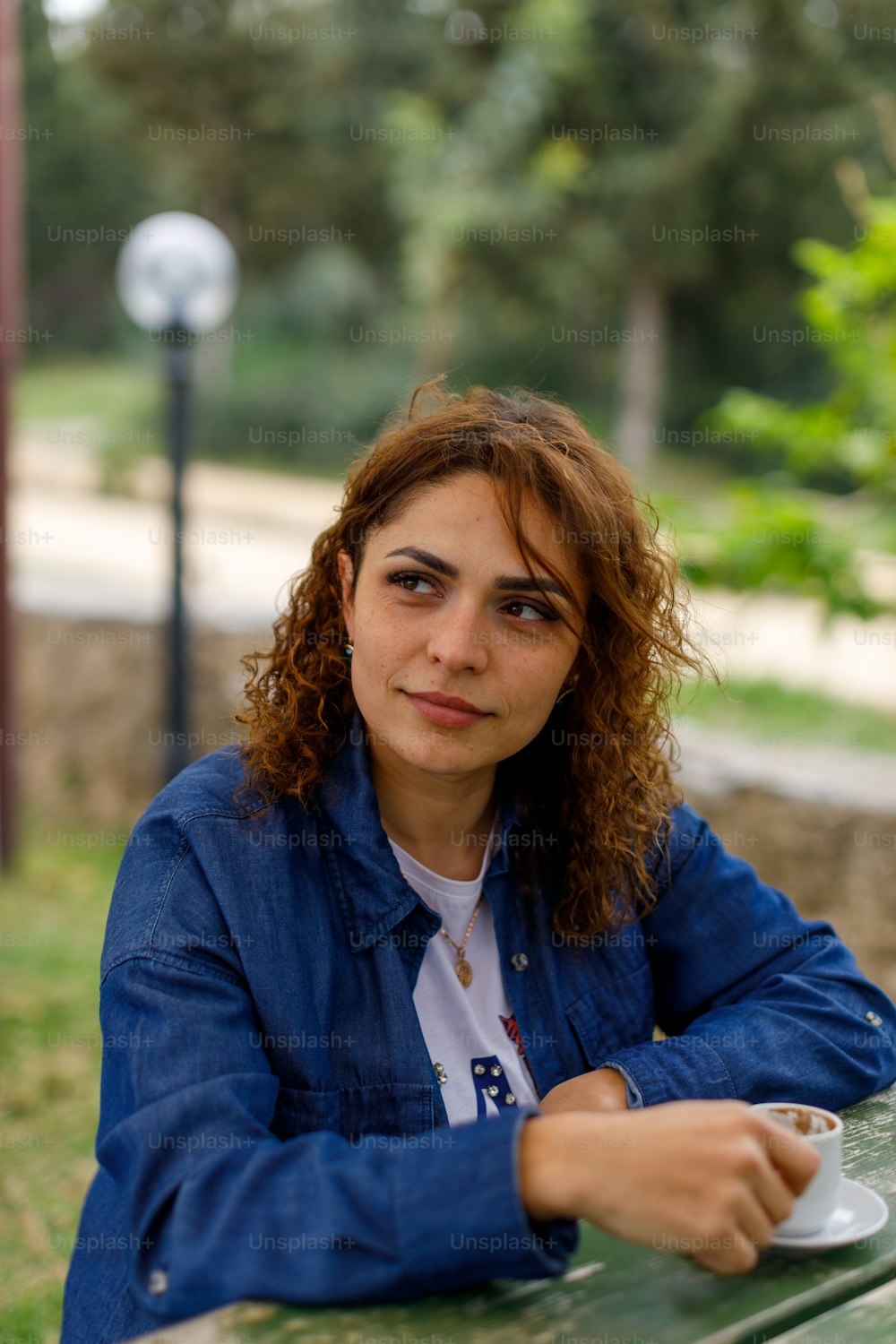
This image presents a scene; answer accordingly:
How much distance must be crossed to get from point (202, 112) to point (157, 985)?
24.0 metres

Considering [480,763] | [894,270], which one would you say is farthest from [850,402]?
[480,763]

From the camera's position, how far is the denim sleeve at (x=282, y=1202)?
1.14 m

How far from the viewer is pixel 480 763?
1.63 m

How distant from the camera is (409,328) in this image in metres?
20.9

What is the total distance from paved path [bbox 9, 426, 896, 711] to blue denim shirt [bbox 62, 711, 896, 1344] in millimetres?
487

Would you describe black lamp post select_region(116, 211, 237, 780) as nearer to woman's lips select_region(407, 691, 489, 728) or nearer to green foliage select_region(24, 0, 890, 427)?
woman's lips select_region(407, 691, 489, 728)

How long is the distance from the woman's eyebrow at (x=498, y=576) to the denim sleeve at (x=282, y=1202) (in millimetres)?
591

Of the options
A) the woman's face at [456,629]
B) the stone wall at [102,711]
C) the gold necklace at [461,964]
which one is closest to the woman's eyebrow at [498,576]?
the woman's face at [456,629]

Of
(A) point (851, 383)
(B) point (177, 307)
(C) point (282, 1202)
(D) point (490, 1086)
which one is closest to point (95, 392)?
(B) point (177, 307)

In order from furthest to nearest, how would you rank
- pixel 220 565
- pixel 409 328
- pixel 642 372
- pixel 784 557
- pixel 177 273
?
pixel 409 328
pixel 642 372
pixel 220 565
pixel 177 273
pixel 784 557

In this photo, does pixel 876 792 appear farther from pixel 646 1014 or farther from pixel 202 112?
pixel 202 112

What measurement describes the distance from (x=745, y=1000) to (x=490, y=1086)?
0.39 m

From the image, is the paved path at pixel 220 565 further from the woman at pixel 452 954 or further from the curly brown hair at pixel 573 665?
the woman at pixel 452 954

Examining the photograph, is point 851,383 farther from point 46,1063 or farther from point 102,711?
point 102,711
